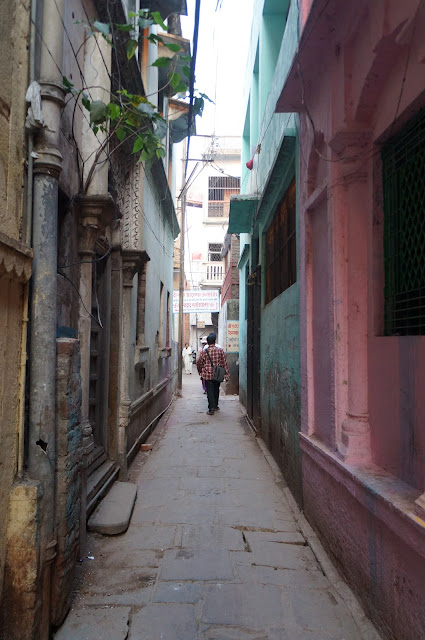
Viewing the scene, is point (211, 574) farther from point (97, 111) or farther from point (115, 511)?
point (97, 111)

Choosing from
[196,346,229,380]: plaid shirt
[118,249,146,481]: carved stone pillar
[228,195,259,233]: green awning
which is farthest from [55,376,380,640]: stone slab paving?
[196,346,229,380]: plaid shirt

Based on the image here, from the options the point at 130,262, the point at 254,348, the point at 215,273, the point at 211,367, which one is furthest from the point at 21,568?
the point at 215,273

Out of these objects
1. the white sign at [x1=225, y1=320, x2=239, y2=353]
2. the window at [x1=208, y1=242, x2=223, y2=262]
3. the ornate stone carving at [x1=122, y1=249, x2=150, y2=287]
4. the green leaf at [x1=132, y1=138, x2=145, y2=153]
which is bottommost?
the white sign at [x1=225, y1=320, x2=239, y2=353]

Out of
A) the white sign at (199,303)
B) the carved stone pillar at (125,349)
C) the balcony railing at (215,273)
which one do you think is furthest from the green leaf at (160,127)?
the balcony railing at (215,273)

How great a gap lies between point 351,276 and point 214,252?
3221 cm

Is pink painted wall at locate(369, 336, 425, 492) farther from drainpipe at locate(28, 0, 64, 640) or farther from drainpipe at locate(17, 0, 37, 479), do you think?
drainpipe at locate(17, 0, 37, 479)

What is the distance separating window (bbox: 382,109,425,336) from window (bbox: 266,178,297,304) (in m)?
2.25

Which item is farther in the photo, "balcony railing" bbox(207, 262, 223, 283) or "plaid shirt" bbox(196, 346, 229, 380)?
"balcony railing" bbox(207, 262, 223, 283)

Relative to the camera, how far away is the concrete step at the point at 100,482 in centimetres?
415

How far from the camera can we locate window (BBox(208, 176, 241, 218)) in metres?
34.5

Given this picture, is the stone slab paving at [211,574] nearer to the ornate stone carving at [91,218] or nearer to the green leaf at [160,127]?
the ornate stone carving at [91,218]

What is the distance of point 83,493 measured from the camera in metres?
3.32

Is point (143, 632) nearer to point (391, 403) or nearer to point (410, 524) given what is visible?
point (410, 524)

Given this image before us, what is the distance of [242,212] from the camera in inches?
364
